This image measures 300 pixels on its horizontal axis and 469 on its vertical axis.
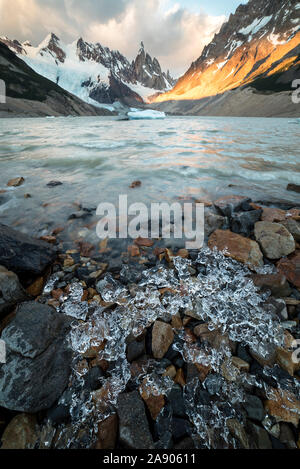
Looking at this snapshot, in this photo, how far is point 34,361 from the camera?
1521mm

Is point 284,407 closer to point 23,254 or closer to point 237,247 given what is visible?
point 237,247

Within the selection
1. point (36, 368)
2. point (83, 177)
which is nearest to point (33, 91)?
point (83, 177)

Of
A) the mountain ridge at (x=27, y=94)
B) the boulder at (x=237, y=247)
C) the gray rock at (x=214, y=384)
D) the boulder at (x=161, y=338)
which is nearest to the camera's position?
the gray rock at (x=214, y=384)

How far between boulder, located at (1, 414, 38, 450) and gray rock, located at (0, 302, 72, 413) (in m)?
0.07

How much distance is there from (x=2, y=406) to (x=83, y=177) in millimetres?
6060

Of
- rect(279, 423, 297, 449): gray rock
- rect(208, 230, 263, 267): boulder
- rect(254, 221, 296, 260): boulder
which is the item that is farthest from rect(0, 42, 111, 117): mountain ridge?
rect(279, 423, 297, 449): gray rock

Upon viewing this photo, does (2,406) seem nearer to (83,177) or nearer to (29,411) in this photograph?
(29,411)

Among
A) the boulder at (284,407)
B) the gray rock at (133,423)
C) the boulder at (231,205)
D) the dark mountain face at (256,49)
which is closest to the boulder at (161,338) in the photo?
the gray rock at (133,423)

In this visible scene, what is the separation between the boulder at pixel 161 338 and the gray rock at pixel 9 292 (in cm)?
134

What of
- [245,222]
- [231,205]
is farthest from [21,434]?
[231,205]

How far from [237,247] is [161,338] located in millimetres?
1702

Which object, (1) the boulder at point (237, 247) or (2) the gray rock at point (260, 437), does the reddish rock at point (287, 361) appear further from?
Result: (1) the boulder at point (237, 247)

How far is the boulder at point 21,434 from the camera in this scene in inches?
50.4

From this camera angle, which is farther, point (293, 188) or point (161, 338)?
point (293, 188)
